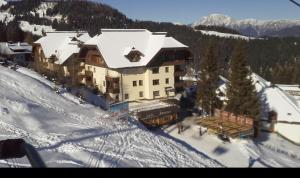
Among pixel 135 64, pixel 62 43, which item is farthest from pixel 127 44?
pixel 62 43

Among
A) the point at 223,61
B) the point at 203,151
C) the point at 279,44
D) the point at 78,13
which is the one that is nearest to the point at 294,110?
the point at 203,151

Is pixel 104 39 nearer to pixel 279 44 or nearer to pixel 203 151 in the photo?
pixel 203 151

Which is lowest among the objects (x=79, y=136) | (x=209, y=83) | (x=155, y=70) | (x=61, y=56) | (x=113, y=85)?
(x=79, y=136)

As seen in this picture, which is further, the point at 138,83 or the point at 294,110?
the point at 138,83

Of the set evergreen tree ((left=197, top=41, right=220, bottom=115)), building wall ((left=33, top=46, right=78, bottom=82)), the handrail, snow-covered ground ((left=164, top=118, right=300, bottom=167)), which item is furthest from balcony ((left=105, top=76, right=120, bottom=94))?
the handrail

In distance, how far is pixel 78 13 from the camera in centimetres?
3356

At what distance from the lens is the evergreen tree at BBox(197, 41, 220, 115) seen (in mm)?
25250

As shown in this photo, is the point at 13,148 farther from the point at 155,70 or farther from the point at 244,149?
the point at 155,70

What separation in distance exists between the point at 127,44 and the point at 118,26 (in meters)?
6.70

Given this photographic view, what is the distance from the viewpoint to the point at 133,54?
94.9 ft

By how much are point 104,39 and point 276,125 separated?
14313mm

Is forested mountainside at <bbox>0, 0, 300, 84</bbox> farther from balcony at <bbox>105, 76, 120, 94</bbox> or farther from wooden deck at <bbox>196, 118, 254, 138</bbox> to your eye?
wooden deck at <bbox>196, 118, 254, 138</bbox>

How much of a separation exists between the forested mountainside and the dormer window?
4449mm

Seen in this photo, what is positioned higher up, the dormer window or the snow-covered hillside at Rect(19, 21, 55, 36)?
the snow-covered hillside at Rect(19, 21, 55, 36)
